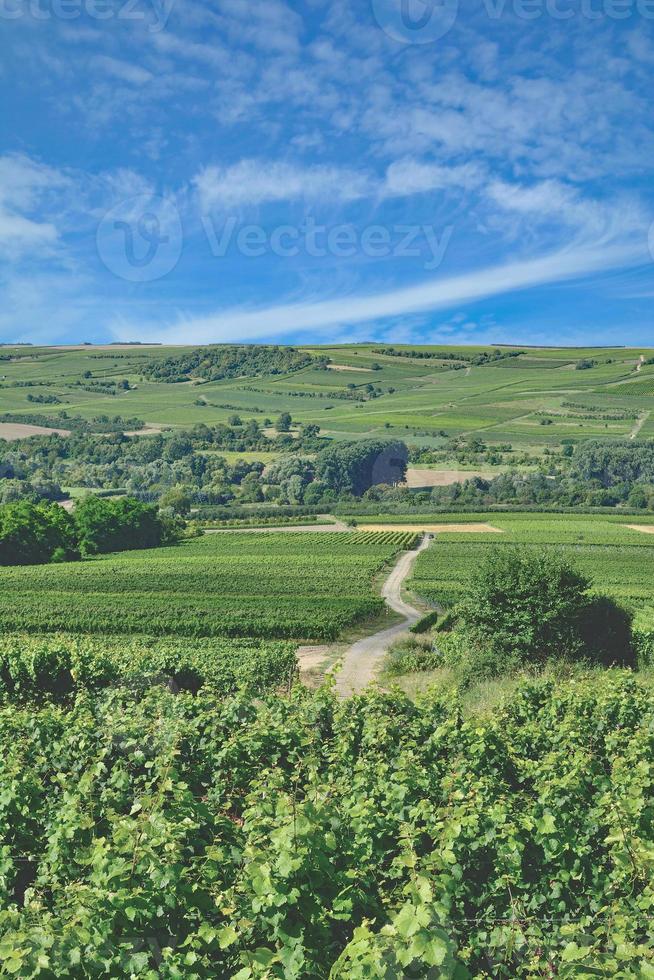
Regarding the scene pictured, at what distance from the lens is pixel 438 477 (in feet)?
406

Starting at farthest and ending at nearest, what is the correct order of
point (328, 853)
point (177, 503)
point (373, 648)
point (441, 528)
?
point (177, 503), point (441, 528), point (373, 648), point (328, 853)

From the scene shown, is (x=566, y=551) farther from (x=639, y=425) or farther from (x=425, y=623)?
(x=639, y=425)

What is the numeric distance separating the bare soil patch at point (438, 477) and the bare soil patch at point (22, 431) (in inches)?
3944

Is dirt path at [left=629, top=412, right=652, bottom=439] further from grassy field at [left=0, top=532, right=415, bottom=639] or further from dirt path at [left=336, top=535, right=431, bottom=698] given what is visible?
dirt path at [left=336, top=535, right=431, bottom=698]

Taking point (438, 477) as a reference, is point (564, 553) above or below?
below

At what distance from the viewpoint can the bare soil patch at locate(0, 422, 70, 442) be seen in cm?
17662

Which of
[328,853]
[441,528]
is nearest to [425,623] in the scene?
[328,853]

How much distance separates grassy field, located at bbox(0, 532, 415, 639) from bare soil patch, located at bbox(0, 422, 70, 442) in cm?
11617

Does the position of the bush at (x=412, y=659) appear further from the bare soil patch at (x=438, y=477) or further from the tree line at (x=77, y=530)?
the bare soil patch at (x=438, y=477)

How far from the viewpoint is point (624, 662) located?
26938mm

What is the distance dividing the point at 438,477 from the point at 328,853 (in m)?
118

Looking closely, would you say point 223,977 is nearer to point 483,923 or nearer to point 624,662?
point 483,923

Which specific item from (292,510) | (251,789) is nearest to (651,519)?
(292,510)

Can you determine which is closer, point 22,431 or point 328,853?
point 328,853
